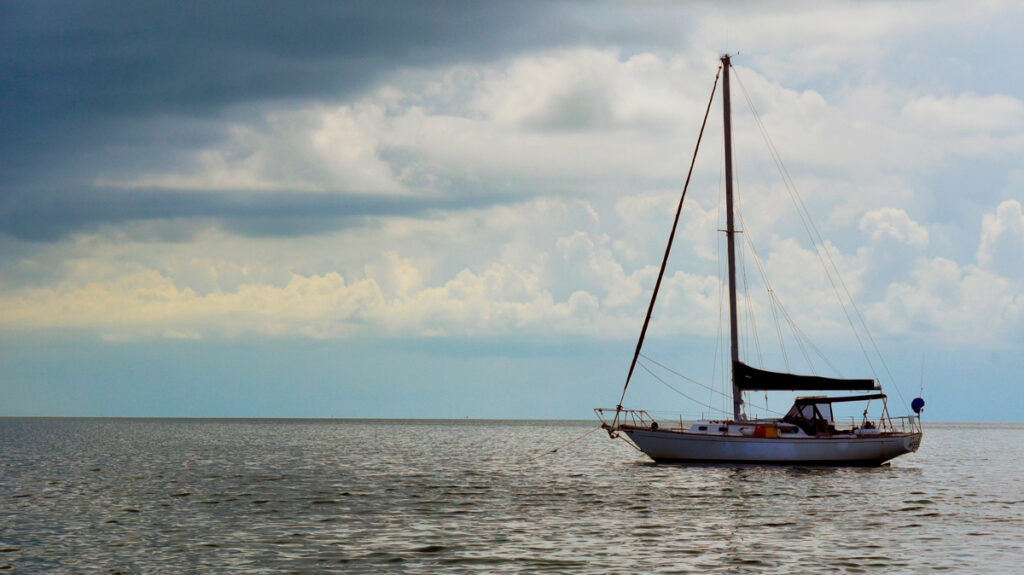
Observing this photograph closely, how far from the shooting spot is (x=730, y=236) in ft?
214

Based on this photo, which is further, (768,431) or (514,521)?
(768,431)

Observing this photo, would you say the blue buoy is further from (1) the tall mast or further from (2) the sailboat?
(1) the tall mast

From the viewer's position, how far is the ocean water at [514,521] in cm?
2927

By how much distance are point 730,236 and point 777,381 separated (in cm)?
953

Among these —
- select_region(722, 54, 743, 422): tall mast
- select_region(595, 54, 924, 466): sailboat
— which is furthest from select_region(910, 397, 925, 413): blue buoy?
select_region(722, 54, 743, 422): tall mast

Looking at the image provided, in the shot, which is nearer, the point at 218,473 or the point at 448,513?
the point at 448,513

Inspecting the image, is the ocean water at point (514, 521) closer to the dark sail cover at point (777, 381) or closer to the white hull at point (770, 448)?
the white hull at point (770, 448)

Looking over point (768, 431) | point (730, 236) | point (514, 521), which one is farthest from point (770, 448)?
point (514, 521)

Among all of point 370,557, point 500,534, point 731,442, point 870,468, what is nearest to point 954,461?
point 870,468

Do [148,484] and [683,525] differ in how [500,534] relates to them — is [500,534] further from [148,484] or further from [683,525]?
[148,484]

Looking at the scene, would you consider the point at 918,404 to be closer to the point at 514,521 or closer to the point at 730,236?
the point at 730,236

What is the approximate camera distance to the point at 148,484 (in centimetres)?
5831

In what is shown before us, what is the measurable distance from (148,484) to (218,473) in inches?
392

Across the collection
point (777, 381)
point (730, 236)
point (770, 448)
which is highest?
point (730, 236)
